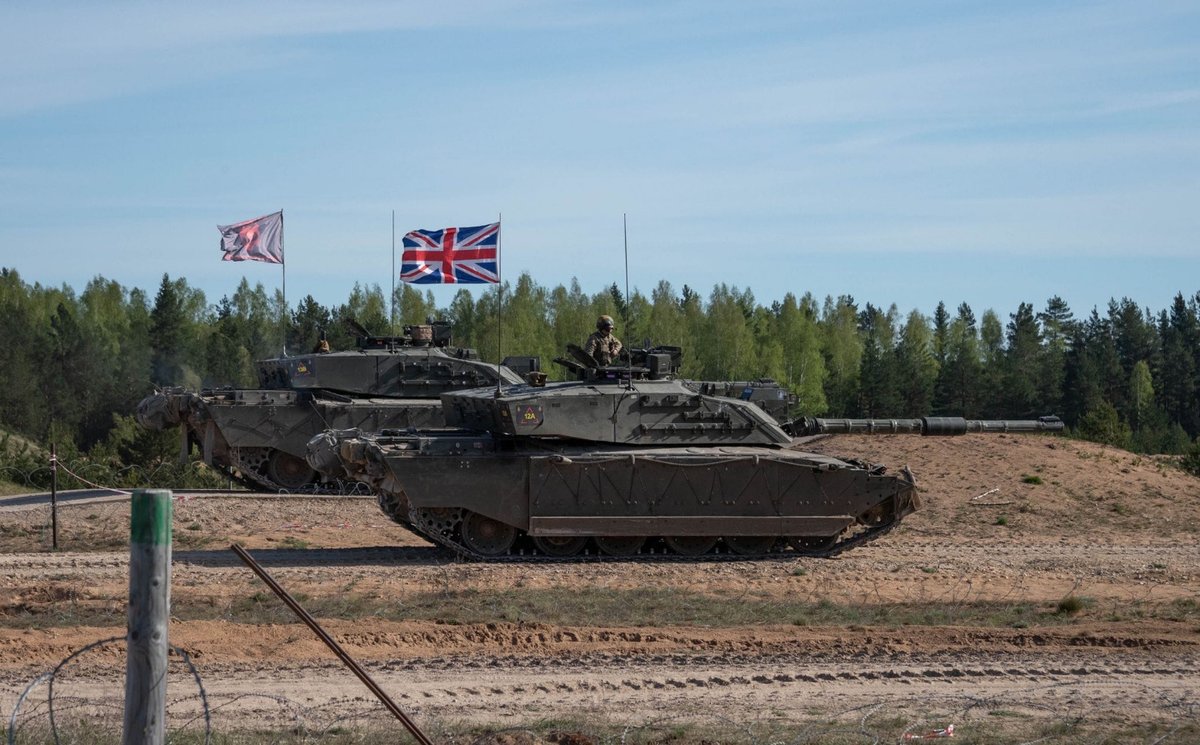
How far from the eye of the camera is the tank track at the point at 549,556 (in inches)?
796

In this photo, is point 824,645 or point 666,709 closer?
point 666,709

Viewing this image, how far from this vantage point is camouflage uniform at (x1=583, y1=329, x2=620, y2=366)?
22.2 m

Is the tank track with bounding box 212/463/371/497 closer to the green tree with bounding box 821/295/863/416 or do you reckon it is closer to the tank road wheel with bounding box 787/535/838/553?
the tank road wheel with bounding box 787/535/838/553

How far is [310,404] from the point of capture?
28.8 meters

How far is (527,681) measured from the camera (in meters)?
12.2

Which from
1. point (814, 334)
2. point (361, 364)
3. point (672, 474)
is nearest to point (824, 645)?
point (672, 474)

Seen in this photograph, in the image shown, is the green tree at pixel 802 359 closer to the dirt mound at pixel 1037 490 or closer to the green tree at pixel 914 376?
the green tree at pixel 914 376

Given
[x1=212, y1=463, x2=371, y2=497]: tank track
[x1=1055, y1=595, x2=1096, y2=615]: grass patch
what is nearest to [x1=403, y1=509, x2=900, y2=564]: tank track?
[x1=1055, y1=595, x2=1096, y2=615]: grass patch

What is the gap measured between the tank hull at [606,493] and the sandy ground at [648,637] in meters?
0.61

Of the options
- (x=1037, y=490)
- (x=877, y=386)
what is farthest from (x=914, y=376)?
(x=1037, y=490)

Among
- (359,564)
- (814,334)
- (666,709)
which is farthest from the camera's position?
(814,334)

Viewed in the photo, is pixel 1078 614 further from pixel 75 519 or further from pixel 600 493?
pixel 75 519

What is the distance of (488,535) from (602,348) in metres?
3.60

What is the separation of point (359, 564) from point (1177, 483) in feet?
59.6
